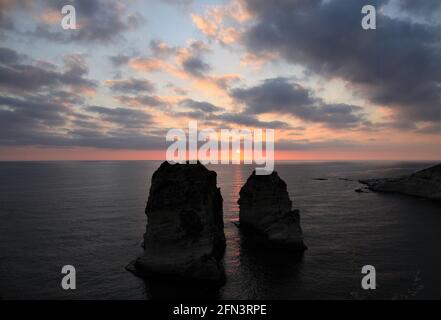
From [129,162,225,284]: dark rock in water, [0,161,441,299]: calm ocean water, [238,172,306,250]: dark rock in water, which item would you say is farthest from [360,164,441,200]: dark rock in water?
[129,162,225,284]: dark rock in water

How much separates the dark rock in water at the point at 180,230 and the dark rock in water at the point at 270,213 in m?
16.7

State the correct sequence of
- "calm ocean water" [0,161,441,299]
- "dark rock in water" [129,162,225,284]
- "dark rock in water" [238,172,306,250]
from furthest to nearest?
"dark rock in water" [238,172,306,250] → "dark rock in water" [129,162,225,284] → "calm ocean water" [0,161,441,299]

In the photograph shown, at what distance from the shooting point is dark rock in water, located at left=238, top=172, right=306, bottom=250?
5216cm

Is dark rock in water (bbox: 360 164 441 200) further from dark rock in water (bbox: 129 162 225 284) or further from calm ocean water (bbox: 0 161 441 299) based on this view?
dark rock in water (bbox: 129 162 225 284)

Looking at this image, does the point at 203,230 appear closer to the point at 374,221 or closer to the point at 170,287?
the point at 170,287

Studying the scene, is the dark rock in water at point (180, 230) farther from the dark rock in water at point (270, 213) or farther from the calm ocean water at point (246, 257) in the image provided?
the dark rock in water at point (270, 213)

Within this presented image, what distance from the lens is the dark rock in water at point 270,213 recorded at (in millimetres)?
52156

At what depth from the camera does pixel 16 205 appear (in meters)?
93.8

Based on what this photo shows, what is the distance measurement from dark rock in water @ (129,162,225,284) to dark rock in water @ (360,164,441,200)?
4116 inches

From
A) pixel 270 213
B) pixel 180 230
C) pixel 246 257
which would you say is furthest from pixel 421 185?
pixel 180 230

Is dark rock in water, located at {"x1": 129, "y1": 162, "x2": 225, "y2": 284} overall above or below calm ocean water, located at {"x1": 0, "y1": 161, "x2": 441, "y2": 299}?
above

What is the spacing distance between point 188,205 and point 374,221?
5333 centimetres

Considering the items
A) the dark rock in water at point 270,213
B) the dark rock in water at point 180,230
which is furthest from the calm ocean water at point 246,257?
the dark rock in water at point 270,213
